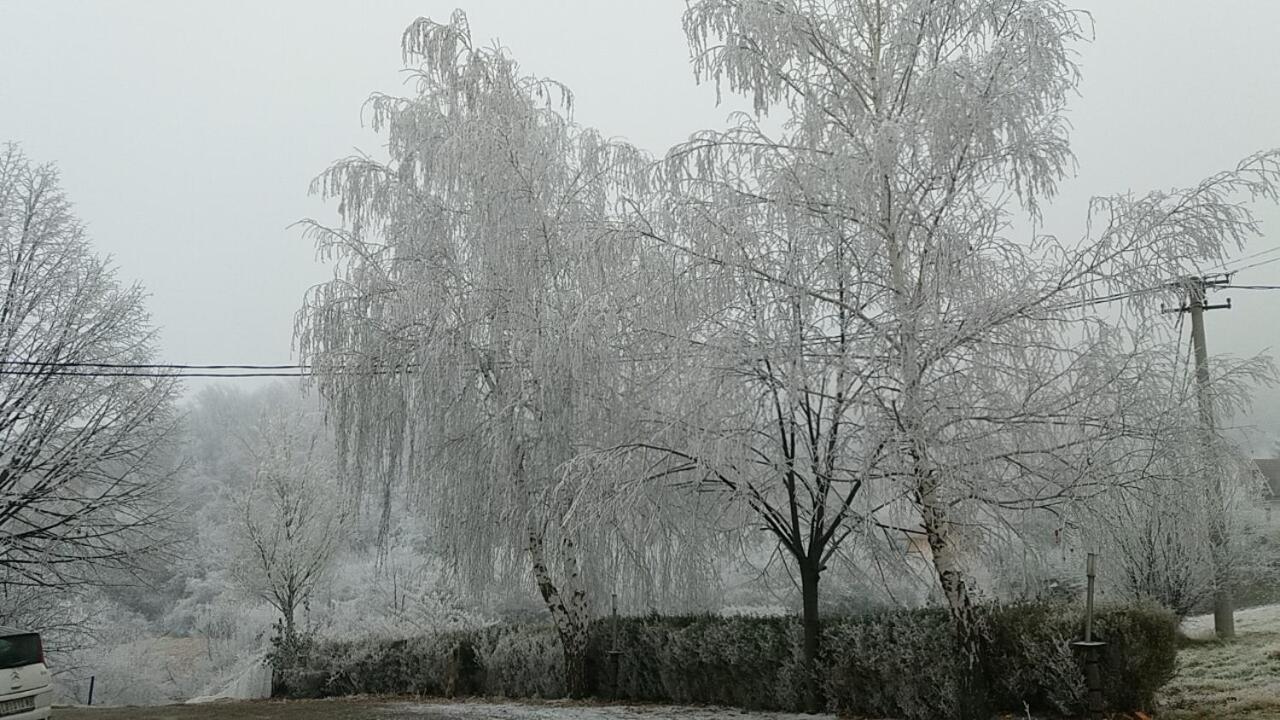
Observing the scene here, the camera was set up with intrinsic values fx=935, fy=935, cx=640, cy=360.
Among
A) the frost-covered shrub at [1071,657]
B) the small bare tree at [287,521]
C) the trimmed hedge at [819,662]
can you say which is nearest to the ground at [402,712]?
the trimmed hedge at [819,662]

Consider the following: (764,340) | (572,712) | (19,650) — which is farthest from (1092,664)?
(19,650)

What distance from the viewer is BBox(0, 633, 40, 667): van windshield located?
29.4 feet

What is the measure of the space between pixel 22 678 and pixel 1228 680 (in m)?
11.8

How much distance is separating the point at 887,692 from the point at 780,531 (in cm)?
176

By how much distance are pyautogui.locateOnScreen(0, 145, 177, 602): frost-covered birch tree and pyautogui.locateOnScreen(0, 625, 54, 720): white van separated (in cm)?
424

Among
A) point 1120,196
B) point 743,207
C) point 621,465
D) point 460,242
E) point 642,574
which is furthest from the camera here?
point 460,242

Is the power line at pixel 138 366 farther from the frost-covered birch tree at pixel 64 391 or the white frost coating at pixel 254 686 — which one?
the white frost coating at pixel 254 686

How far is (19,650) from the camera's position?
9094 mm

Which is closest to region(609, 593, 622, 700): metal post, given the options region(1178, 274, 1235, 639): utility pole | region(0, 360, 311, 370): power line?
region(0, 360, 311, 370): power line

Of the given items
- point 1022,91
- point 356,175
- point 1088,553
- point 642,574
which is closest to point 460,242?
point 356,175

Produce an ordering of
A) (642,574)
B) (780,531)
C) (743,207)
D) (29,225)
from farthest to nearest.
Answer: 1. (29,225)
2. (642,574)
3. (780,531)
4. (743,207)

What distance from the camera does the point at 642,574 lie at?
406 inches

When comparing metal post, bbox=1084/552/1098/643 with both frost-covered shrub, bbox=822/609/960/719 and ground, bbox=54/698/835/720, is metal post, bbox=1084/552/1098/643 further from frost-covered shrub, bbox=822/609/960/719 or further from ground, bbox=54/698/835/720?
ground, bbox=54/698/835/720

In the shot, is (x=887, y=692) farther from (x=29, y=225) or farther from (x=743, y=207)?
(x=29, y=225)
